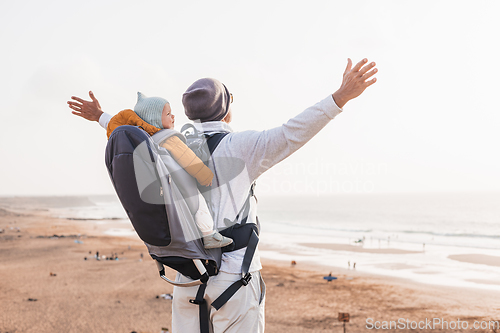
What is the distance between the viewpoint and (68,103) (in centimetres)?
237

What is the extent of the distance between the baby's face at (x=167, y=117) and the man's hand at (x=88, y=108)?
847mm

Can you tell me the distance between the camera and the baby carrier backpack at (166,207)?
1.37 metres

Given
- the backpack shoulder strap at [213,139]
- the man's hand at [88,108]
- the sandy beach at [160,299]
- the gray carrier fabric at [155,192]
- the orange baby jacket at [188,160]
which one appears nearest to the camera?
the gray carrier fabric at [155,192]

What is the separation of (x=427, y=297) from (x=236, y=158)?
15.3 m

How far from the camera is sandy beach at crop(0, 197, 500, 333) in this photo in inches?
441

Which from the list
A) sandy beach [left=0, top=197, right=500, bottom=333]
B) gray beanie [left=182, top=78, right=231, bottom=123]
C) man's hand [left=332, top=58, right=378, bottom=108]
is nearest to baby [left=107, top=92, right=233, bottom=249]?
gray beanie [left=182, top=78, right=231, bottom=123]

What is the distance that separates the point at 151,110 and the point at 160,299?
13535 mm

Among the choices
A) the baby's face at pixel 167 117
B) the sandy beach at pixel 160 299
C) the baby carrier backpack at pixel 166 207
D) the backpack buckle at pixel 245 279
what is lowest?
the sandy beach at pixel 160 299

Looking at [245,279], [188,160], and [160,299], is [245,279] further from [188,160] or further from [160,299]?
[160,299]

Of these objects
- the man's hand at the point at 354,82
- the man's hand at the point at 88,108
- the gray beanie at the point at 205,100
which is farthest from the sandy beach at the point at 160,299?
the man's hand at the point at 354,82

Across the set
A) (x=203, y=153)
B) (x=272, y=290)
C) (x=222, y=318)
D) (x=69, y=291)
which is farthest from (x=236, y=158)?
(x=69, y=291)

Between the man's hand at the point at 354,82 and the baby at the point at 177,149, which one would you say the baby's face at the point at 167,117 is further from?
the man's hand at the point at 354,82

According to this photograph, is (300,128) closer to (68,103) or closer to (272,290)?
(68,103)

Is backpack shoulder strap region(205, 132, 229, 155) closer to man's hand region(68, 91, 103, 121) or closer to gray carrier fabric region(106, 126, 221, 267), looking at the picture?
gray carrier fabric region(106, 126, 221, 267)
